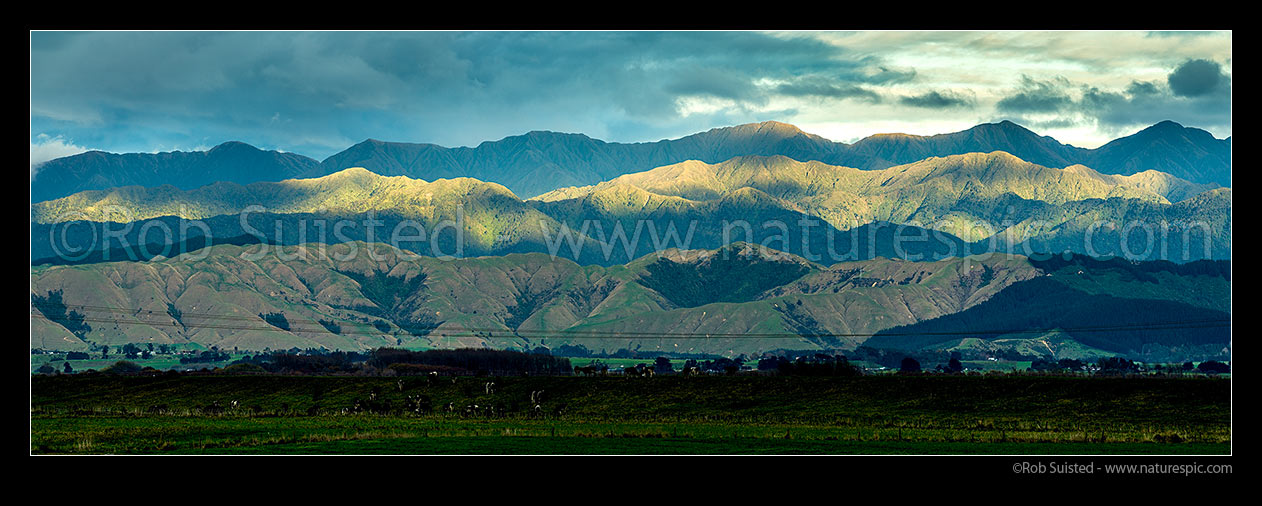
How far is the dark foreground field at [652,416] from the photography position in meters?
85.6

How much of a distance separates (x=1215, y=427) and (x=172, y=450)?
263 ft

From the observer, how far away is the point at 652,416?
12731 centimetres

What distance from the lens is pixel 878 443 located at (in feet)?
285

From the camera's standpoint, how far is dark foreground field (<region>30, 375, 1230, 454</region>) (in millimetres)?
85625
